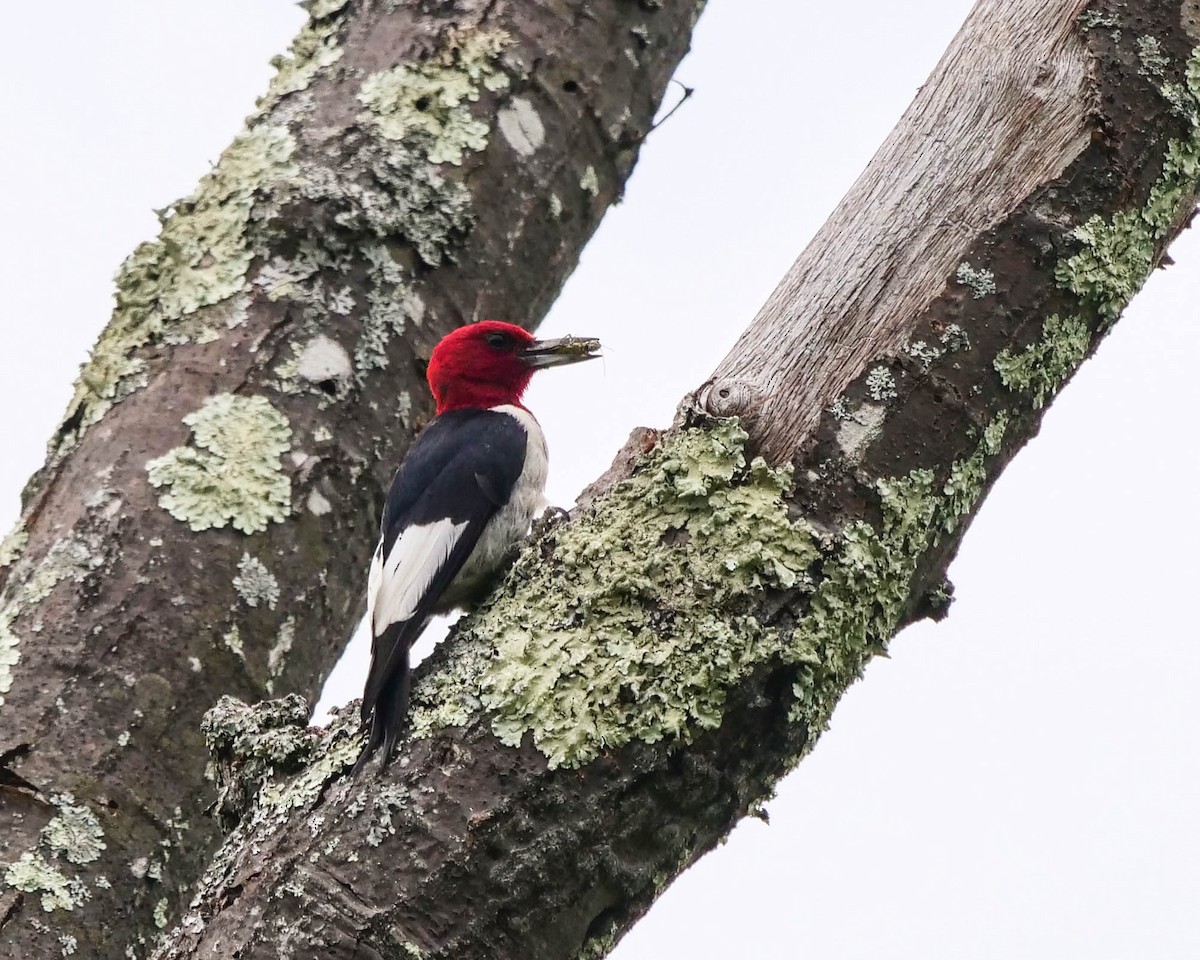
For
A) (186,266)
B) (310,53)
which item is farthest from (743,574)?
(310,53)

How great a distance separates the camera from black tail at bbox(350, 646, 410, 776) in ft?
6.54

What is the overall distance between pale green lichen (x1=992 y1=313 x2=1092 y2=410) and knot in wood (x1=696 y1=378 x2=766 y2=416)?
14.1 inches

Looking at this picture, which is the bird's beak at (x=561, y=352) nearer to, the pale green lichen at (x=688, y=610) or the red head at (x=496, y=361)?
the red head at (x=496, y=361)

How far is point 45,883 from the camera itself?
231 centimetres

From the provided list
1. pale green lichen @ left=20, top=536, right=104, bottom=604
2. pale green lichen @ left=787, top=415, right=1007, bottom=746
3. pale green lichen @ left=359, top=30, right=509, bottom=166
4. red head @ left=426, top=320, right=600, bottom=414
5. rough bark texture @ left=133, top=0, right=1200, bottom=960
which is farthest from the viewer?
red head @ left=426, top=320, right=600, bottom=414

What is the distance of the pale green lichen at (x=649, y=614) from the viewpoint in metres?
1.92

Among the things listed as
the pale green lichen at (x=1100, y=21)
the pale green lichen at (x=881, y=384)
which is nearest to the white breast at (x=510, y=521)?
the pale green lichen at (x=881, y=384)

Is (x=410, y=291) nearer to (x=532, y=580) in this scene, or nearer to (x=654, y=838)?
(x=532, y=580)

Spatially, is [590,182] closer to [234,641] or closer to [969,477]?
[234,641]

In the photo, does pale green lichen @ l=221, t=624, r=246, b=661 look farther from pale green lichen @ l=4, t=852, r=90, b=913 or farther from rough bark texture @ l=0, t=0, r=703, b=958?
pale green lichen @ l=4, t=852, r=90, b=913

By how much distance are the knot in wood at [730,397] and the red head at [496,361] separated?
1295 millimetres

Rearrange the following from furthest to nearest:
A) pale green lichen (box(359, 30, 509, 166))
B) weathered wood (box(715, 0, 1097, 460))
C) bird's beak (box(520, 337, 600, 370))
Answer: bird's beak (box(520, 337, 600, 370)), pale green lichen (box(359, 30, 509, 166)), weathered wood (box(715, 0, 1097, 460))

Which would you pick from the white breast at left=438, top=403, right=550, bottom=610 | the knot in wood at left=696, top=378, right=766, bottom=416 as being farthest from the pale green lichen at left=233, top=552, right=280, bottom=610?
the knot in wood at left=696, top=378, right=766, bottom=416

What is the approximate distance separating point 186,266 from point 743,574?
1591 mm
